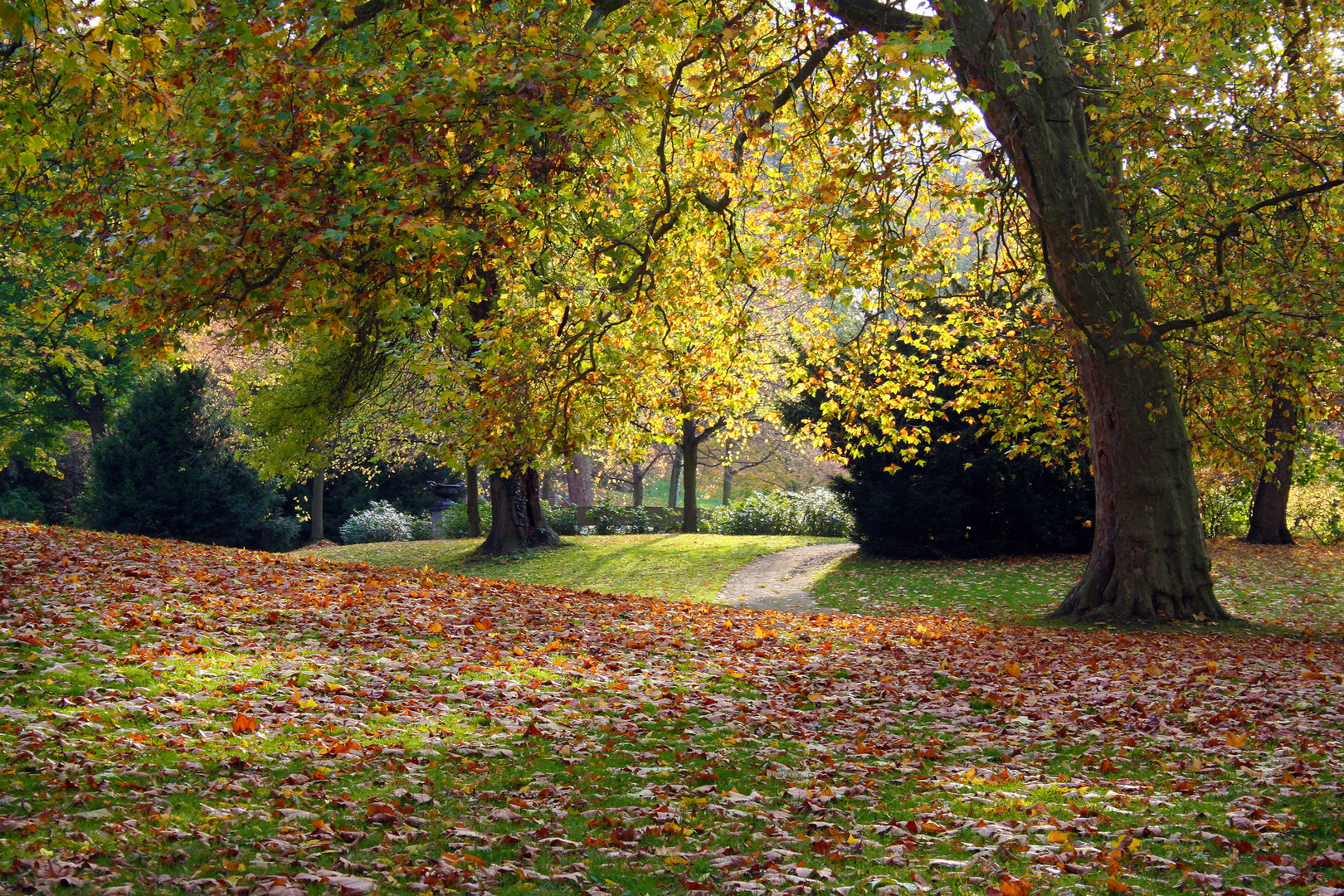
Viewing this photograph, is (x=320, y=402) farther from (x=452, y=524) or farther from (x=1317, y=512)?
(x=1317, y=512)

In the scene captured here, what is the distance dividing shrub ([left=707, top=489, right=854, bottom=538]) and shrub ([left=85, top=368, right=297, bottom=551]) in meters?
14.7

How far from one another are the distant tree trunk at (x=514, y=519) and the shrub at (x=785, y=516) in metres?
7.85

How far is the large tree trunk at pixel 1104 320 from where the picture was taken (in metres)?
10.6

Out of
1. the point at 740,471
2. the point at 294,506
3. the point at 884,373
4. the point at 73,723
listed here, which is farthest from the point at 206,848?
the point at 740,471

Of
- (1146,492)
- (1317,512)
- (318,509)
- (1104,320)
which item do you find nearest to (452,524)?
(318,509)

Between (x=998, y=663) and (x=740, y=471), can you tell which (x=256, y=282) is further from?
(x=740, y=471)

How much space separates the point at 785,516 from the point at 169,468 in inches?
694

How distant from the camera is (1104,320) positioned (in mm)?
10766

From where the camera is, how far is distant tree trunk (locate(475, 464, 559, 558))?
2322 cm

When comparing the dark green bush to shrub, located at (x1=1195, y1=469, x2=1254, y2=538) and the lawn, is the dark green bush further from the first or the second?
shrub, located at (x1=1195, y1=469, x2=1254, y2=538)

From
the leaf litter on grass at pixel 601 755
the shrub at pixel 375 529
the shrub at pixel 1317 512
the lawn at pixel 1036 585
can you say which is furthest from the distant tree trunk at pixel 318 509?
the shrub at pixel 1317 512

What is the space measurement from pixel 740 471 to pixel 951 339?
3269 centimetres

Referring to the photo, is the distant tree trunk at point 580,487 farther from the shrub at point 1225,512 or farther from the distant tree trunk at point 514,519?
the shrub at point 1225,512

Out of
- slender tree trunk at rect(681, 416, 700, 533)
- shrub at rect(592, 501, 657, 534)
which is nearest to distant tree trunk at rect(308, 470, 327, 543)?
shrub at rect(592, 501, 657, 534)
